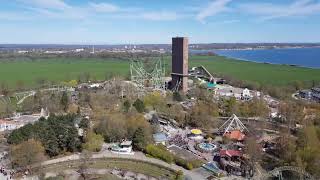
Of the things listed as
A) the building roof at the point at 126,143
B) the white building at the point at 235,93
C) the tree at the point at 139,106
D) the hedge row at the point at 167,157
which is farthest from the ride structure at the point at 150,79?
the hedge row at the point at 167,157

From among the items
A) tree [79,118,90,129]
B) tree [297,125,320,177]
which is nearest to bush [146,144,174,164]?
tree [79,118,90,129]

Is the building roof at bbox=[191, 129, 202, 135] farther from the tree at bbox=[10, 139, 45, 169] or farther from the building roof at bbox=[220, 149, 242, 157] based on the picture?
the tree at bbox=[10, 139, 45, 169]

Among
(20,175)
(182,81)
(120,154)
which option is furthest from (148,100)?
(20,175)

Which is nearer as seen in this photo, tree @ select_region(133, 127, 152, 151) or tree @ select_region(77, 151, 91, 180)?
tree @ select_region(77, 151, 91, 180)

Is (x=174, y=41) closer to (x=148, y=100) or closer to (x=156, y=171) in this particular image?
(x=148, y=100)

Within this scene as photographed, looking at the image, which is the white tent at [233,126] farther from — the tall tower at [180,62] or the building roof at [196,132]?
the tall tower at [180,62]

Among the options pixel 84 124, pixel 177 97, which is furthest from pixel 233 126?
pixel 177 97
